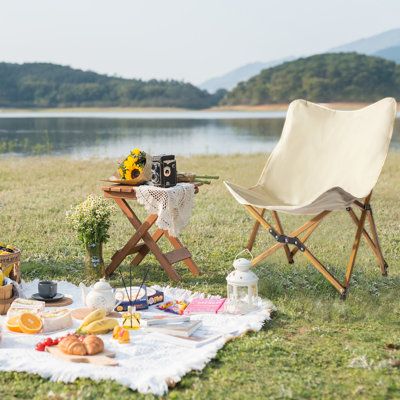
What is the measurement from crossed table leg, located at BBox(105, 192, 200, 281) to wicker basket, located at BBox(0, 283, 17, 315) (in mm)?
878

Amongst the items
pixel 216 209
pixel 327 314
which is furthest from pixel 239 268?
pixel 216 209

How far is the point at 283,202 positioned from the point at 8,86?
42.4m

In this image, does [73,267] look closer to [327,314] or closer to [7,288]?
[7,288]

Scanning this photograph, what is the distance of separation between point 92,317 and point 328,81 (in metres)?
41.9

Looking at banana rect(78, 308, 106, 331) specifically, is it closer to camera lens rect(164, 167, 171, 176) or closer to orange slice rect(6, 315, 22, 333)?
orange slice rect(6, 315, 22, 333)

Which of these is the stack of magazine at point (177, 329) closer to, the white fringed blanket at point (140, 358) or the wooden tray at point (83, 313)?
the white fringed blanket at point (140, 358)

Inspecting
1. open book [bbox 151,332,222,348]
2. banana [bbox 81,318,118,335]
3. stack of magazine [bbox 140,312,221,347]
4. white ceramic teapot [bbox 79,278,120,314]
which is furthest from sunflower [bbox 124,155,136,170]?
open book [bbox 151,332,222,348]

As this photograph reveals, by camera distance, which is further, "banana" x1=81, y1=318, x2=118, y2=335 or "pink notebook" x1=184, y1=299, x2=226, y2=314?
"pink notebook" x1=184, y1=299, x2=226, y2=314

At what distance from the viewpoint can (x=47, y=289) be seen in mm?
3996

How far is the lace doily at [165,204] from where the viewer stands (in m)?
4.39

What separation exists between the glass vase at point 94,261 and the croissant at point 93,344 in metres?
1.31

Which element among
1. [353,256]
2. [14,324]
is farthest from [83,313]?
[353,256]

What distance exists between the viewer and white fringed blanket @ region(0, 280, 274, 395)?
2.89 meters

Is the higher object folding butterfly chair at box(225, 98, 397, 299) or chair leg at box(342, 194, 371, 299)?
folding butterfly chair at box(225, 98, 397, 299)
